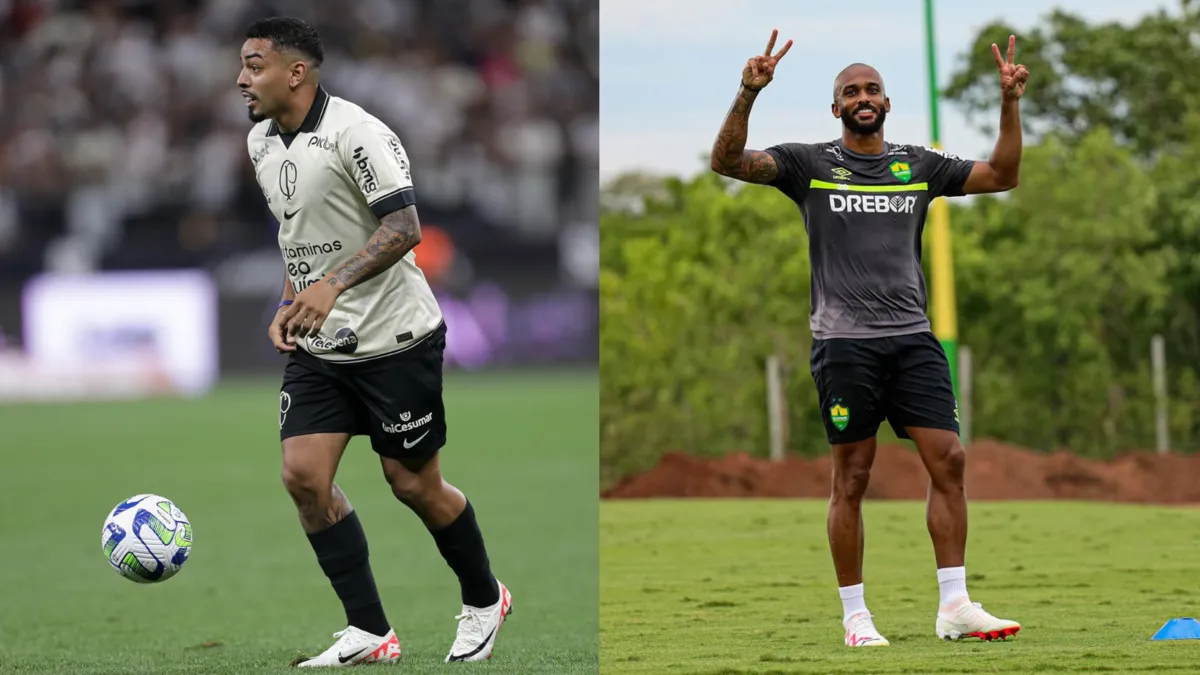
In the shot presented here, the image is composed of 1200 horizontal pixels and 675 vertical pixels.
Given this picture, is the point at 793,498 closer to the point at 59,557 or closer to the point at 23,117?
the point at 59,557

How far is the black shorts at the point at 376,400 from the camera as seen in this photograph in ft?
21.3

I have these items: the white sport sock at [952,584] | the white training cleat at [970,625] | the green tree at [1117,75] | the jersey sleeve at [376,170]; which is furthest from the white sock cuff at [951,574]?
the green tree at [1117,75]

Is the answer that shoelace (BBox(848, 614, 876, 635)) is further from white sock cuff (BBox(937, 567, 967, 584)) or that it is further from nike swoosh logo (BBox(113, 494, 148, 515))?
nike swoosh logo (BBox(113, 494, 148, 515))

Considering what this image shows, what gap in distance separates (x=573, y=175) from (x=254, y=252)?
6.89 metres

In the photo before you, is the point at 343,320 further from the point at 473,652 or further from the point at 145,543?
the point at 473,652

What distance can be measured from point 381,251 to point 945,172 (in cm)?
242

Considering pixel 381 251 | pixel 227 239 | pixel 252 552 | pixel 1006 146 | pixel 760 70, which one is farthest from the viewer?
pixel 227 239

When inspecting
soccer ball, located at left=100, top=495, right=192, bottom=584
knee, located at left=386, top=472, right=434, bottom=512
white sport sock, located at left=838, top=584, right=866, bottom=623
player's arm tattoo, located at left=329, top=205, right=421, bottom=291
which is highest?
player's arm tattoo, located at left=329, top=205, right=421, bottom=291

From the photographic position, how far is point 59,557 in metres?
11.8

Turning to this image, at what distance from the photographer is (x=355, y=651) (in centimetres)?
654

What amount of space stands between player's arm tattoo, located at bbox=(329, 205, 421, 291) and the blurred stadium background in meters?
9.21

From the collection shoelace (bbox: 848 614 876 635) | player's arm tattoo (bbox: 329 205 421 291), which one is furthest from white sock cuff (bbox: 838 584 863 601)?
player's arm tattoo (bbox: 329 205 421 291)

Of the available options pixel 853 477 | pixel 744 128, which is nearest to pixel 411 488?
pixel 853 477

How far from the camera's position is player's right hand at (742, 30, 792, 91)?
6.36 metres
